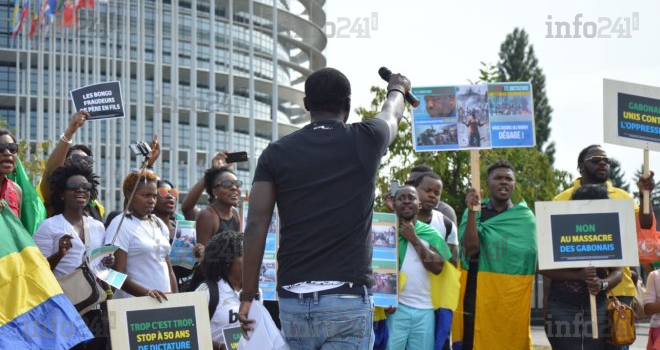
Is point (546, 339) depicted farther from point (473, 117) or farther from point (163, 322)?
point (163, 322)

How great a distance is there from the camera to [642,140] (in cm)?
805

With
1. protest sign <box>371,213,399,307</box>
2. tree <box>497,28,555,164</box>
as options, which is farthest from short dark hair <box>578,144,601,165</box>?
tree <box>497,28,555,164</box>

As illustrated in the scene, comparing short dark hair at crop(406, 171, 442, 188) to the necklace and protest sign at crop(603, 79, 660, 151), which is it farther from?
the necklace

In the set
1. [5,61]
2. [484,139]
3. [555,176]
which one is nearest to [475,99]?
[484,139]

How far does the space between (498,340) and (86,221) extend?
3463 millimetres

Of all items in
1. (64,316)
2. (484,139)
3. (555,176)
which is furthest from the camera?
(555,176)

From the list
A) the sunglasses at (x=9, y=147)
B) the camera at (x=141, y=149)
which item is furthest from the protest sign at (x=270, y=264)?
the sunglasses at (x=9, y=147)

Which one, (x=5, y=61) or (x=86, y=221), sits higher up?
(x=5, y=61)

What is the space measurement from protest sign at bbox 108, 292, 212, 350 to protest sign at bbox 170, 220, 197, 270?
1.38m

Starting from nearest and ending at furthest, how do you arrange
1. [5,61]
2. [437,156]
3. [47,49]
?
[437,156]
[47,49]
[5,61]

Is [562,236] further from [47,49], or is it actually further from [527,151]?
[47,49]

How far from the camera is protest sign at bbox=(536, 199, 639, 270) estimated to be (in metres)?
7.21

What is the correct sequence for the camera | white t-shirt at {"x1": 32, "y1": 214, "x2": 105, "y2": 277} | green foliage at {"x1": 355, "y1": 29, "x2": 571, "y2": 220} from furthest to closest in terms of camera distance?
1. green foliage at {"x1": 355, "y1": 29, "x2": 571, "y2": 220}
2. the camera
3. white t-shirt at {"x1": 32, "y1": 214, "x2": 105, "y2": 277}

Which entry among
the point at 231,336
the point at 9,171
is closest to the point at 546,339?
the point at 231,336
